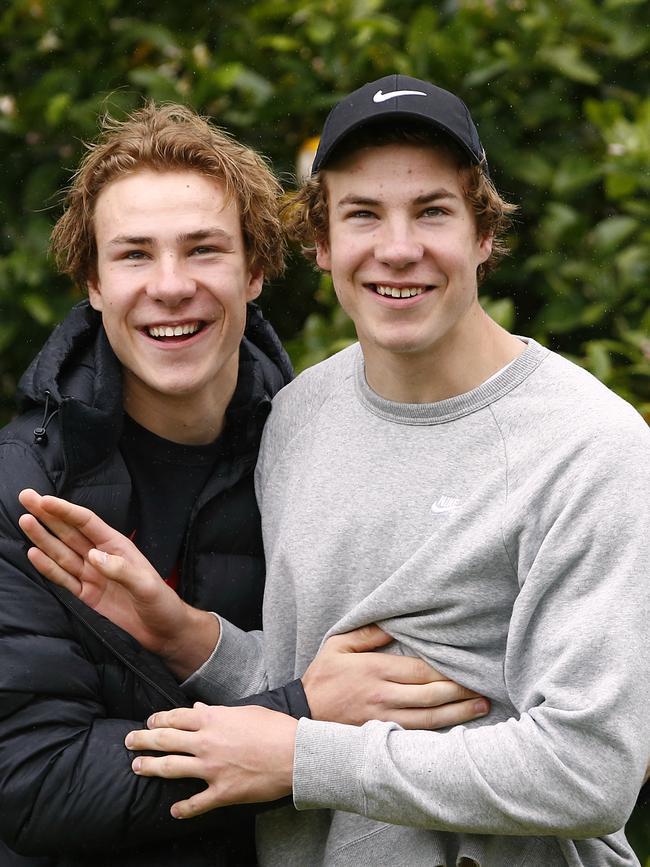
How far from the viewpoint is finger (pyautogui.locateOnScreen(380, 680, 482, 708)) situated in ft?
8.64

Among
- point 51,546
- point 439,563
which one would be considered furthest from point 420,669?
point 51,546

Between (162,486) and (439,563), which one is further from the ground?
(162,486)

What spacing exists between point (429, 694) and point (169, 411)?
3.11 ft

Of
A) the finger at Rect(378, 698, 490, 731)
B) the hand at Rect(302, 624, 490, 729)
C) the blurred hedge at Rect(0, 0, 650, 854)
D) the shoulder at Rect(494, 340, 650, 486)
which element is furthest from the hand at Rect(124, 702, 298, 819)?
the blurred hedge at Rect(0, 0, 650, 854)

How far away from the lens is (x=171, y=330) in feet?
10.00

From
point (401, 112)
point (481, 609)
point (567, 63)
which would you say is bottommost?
point (481, 609)

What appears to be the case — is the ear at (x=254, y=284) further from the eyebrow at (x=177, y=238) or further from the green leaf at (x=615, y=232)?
the green leaf at (x=615, y=232)

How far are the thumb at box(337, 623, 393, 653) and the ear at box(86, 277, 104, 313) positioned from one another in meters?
1.01

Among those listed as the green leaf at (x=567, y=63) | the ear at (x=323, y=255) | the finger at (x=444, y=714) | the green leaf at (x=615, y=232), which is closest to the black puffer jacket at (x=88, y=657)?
the finger at (x=444, y=714)

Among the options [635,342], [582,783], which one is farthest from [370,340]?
[635,342]

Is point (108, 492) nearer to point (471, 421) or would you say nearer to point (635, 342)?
point (471, 421)

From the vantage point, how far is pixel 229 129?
4617 mm

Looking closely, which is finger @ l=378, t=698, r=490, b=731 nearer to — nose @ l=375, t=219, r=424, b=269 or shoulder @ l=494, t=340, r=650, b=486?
shoulder @ l=494, t=340, r=650, b=486

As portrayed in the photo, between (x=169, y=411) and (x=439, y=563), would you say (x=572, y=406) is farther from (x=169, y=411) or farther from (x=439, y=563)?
(x=169, y=411)
